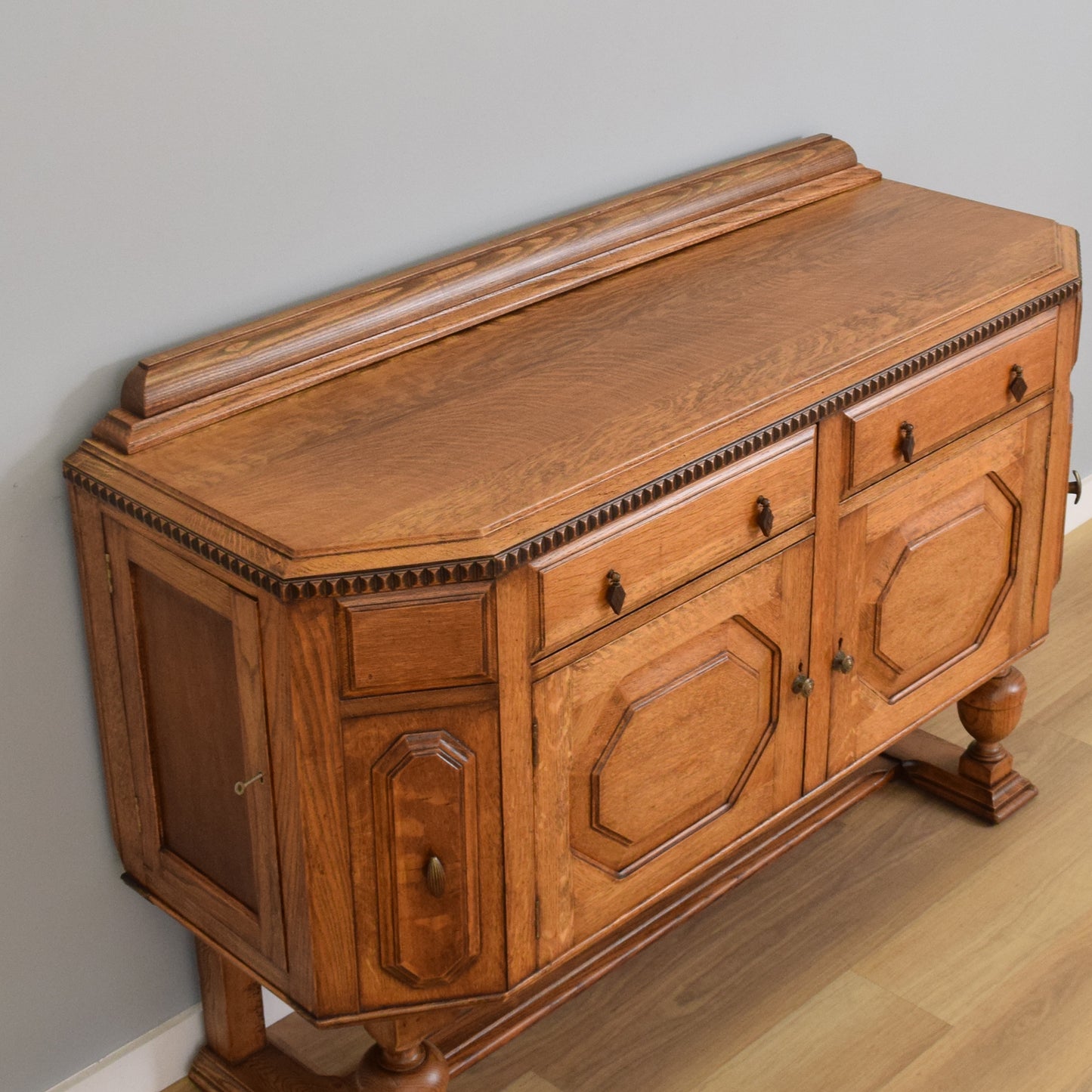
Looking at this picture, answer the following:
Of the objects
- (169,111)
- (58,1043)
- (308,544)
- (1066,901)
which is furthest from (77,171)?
(1066,901)

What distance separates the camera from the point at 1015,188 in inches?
110

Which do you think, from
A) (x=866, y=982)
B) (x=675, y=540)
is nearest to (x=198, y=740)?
(x=675, y=540)

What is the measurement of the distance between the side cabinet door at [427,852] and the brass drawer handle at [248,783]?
0.32ft

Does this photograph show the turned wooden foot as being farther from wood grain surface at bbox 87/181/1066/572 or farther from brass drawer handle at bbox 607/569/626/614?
brass drawer handle at bbox 607/569/626/614

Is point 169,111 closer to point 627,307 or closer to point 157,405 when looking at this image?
point 157,405

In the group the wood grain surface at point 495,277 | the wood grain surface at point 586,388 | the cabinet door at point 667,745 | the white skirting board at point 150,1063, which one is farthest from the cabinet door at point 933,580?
the white skirting board at point 150,1063

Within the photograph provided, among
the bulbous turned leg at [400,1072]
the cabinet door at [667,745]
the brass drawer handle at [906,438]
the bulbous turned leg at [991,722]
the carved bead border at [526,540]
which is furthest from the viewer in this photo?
the bulbous turned leg at [991,722]

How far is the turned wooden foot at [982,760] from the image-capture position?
2408 millimetres

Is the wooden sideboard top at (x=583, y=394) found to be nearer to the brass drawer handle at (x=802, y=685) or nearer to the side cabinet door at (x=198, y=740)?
the side cabinet door at (x=198, y=740)

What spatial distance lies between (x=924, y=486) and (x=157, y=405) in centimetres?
93

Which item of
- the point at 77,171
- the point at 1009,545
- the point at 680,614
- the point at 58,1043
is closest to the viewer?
the point at 77,171

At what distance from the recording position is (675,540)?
5.46 ft

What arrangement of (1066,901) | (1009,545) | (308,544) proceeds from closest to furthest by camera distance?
(308,544)
(1009,545)
(1066,901)

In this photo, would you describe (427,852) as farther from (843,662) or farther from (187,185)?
(187,185)
